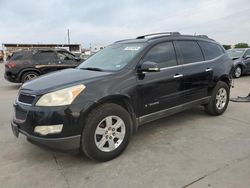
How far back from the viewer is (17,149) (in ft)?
12.4

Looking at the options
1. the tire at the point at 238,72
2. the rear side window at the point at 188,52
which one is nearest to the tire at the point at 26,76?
the rear side window at the point at 188,52

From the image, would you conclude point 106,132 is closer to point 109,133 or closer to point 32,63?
point 109,133

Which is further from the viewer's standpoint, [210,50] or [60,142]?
[210,50]

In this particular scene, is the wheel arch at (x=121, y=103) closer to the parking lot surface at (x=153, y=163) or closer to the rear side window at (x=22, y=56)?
the parking lot surface at (x=153, y=163)

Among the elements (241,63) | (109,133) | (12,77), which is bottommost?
(109,133)

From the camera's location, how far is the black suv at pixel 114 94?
9.70ft

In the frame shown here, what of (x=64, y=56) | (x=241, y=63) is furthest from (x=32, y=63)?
(x=241, y=63)

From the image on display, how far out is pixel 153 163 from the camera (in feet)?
10.5

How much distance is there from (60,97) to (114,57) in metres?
1.49

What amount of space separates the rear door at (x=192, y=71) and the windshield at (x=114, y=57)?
0.89 meters

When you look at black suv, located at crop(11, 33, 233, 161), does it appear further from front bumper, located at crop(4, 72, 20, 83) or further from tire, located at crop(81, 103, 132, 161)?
front bumper, located at crop(4, 72, 20, 83)

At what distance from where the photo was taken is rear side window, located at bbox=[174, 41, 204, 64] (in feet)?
14.4

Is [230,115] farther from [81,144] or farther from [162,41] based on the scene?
[81,144]

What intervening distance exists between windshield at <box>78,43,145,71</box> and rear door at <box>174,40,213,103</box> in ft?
2.91
